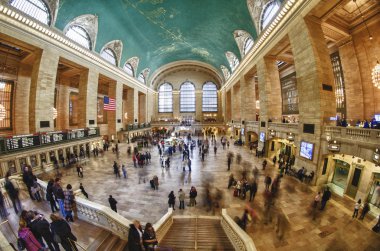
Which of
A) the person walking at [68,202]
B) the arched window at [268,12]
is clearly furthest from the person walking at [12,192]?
the arched window at [268,12]

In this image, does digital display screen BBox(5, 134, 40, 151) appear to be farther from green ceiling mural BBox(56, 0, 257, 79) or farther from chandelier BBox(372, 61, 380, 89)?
chandelier BBox(372, 61, 380, 89)

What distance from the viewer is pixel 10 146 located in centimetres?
846

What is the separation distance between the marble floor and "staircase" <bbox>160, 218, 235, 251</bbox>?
1.64ft

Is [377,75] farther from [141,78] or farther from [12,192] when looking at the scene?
[141,78]

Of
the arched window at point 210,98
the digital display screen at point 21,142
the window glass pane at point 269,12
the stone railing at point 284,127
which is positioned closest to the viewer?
the digital display screen at point 21,142

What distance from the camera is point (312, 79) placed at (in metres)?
8.26

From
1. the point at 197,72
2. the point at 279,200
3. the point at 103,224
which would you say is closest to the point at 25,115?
the point at 103,224

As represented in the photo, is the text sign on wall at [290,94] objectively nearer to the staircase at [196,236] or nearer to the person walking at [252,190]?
the person walking at [252,190]

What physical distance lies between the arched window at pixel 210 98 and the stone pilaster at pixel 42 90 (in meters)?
28.5

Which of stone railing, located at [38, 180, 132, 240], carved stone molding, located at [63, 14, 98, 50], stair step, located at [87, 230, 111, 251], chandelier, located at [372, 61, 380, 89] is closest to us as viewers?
stair step, located at [87, 230, 111, 251]

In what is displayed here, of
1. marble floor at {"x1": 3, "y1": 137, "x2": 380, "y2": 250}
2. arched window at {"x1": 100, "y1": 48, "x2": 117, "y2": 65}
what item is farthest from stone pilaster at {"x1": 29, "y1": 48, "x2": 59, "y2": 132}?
arched window at {"x1": 100, "y1": 48, "x2": 117, "y2": 65}

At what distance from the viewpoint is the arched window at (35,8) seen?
9.94 m

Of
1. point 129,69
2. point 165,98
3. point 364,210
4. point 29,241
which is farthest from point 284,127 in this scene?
point 165,98

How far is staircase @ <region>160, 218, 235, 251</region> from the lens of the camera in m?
4.50
